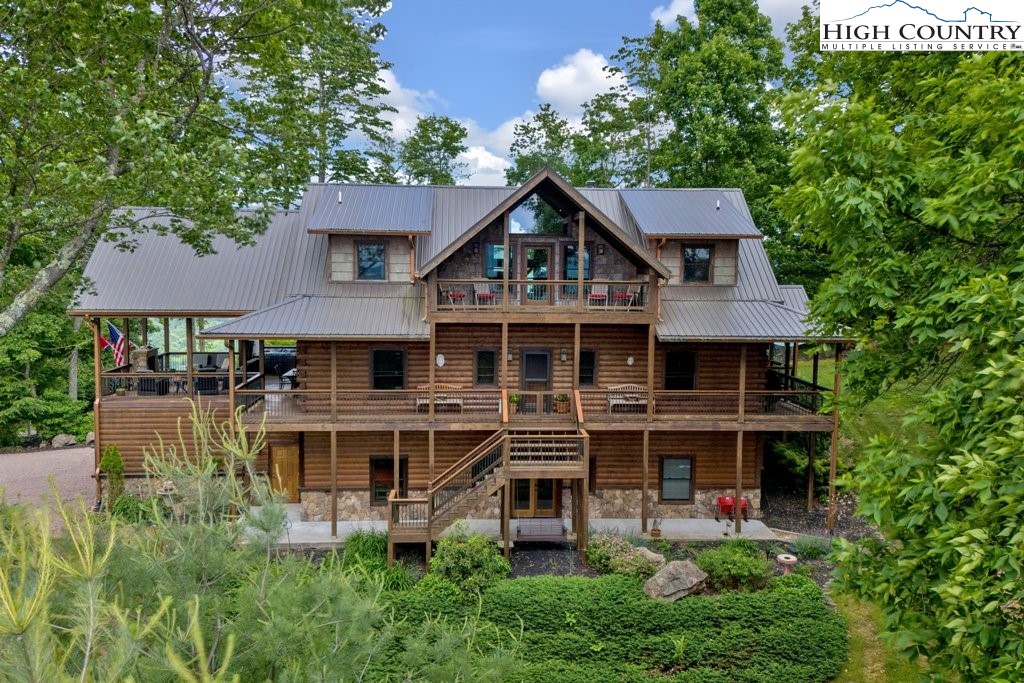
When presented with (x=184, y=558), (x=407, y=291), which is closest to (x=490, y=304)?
(x=407, y=291)

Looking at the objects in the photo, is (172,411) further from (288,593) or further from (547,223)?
(288,593)

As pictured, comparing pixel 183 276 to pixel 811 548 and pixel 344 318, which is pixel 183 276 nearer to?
pixel 344 318

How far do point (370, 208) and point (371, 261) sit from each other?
6.04 ft

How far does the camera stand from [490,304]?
1636 cm

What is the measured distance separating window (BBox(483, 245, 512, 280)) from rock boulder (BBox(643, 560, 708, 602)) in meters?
9.35

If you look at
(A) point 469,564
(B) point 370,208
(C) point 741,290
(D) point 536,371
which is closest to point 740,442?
(C) point 741,290

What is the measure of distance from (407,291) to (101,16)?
9.32 m

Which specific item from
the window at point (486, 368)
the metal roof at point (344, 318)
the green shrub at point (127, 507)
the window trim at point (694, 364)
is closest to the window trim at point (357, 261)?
the metal roof at point (344, 318)

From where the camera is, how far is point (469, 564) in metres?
12.6

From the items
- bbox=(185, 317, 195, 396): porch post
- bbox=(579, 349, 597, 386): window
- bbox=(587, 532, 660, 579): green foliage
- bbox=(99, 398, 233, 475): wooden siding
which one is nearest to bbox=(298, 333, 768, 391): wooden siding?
bbox=(579, 349, 597, 386): window

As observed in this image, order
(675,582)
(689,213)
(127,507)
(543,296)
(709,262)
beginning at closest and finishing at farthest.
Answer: (675,582)
(127,507)
(543,296)
(709,262)
(689,213)

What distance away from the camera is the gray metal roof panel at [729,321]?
15398 millimetres

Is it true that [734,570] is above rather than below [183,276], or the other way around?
below

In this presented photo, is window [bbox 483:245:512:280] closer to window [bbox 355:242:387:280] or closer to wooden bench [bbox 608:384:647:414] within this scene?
window [bbox 355:242:387:280]
